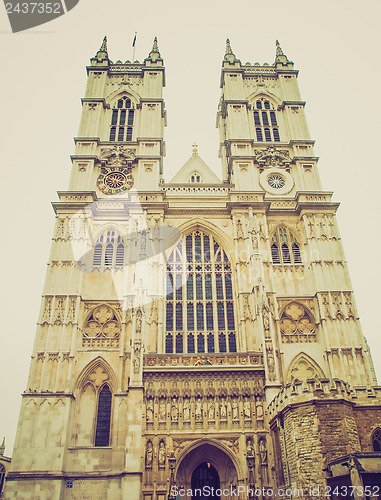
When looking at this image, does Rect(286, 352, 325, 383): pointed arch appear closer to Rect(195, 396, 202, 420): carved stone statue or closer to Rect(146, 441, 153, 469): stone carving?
Rect(195, 396, 202, 420): carved stone statue

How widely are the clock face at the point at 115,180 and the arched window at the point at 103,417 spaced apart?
11497 mm

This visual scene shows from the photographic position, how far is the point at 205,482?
18.9 metres

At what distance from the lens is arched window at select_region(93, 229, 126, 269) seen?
23.9 m

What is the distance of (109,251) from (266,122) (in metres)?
14.0

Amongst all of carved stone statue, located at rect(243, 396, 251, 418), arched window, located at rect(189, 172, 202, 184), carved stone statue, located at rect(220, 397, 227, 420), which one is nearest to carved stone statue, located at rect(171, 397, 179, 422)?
carved stone statue, located at rect(220, 397, 227, 420)

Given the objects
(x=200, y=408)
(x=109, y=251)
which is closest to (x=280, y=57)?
(x=109, y=251)

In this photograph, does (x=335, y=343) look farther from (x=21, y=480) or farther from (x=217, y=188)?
(x=21, y=480)

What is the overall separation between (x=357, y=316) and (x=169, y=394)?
981 centimetres

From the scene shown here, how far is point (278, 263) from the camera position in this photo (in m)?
24.3

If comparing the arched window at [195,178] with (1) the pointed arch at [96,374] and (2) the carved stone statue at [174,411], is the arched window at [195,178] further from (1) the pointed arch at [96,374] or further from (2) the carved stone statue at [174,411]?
(2) the carved stone statue at [174,411]

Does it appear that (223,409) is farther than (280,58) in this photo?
No

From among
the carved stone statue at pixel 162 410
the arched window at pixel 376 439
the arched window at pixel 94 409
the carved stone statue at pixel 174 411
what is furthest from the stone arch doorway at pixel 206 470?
the arched window at pixel 376 439

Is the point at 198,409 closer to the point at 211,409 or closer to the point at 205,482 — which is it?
the point at 211,409

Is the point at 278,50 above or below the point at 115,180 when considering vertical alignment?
above
